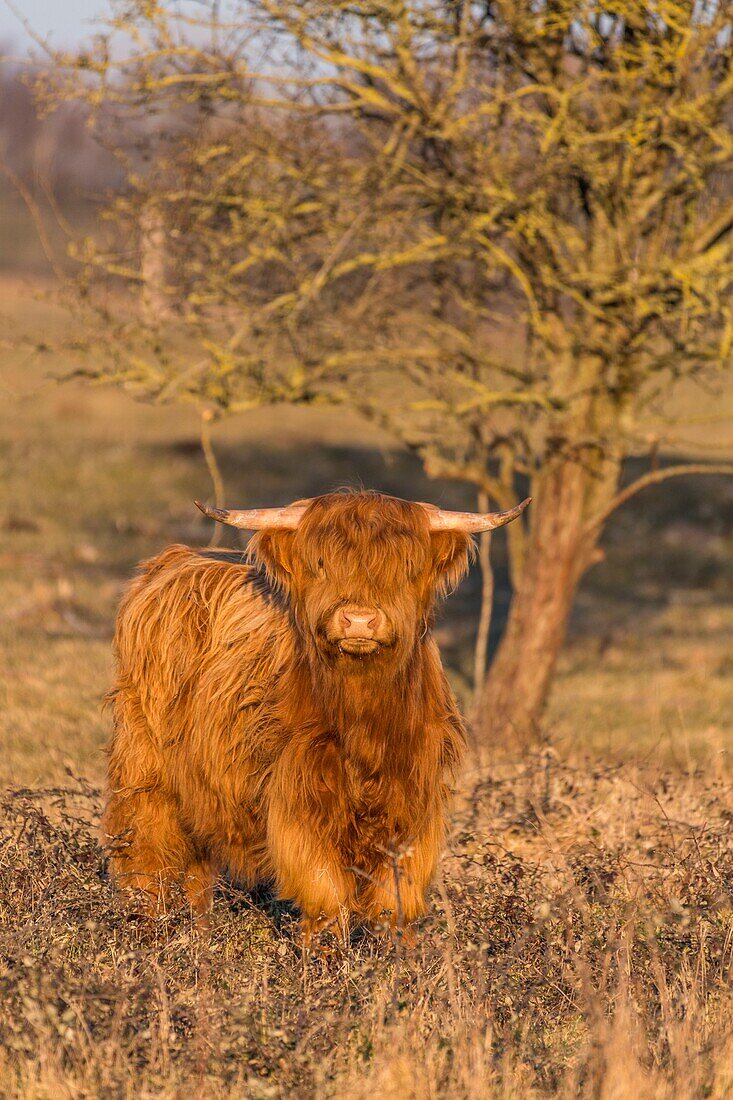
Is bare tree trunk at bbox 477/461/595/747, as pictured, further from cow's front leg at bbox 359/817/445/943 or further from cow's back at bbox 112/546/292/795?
cow's front leg at bbox 359/817/445/943

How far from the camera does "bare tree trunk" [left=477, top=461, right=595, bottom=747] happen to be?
10562 millimetres

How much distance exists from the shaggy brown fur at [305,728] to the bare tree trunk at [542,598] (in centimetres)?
503

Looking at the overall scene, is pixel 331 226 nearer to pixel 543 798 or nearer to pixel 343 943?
pixel 543 798

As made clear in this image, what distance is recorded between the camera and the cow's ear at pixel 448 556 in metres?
5.14

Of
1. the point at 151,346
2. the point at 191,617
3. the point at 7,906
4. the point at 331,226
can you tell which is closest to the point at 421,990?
the point at 7,906

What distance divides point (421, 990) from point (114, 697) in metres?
2.21

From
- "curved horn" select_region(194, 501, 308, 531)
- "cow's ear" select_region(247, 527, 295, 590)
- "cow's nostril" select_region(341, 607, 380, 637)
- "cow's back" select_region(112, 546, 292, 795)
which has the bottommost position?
"cow's back" select_region(112, 546, 292, 795)

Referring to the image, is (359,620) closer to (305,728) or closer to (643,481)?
(305,728)

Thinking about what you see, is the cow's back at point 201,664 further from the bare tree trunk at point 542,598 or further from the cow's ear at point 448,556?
the bare tree trunk at point 542,598

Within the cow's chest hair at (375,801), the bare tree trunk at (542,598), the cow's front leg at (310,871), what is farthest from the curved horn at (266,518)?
the bare tree trunk at (542,598)

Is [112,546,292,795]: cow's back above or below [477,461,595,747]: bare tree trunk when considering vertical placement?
above

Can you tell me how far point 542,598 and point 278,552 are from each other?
5885 mm

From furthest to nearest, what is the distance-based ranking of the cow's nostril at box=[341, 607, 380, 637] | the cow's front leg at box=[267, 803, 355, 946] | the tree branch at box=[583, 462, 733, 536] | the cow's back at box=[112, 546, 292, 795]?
1. the tree branch at box=[583, 462, 733, 536]
2. the cow's back at box=[112, 546, 292, 795]
3. the cow's front leg at box=[267, 803, 355, 946]
4. the cow's nostril at box=[341, 607, 380, 637]

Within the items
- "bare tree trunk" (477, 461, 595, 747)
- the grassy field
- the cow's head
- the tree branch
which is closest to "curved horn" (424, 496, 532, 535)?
the cow's head
